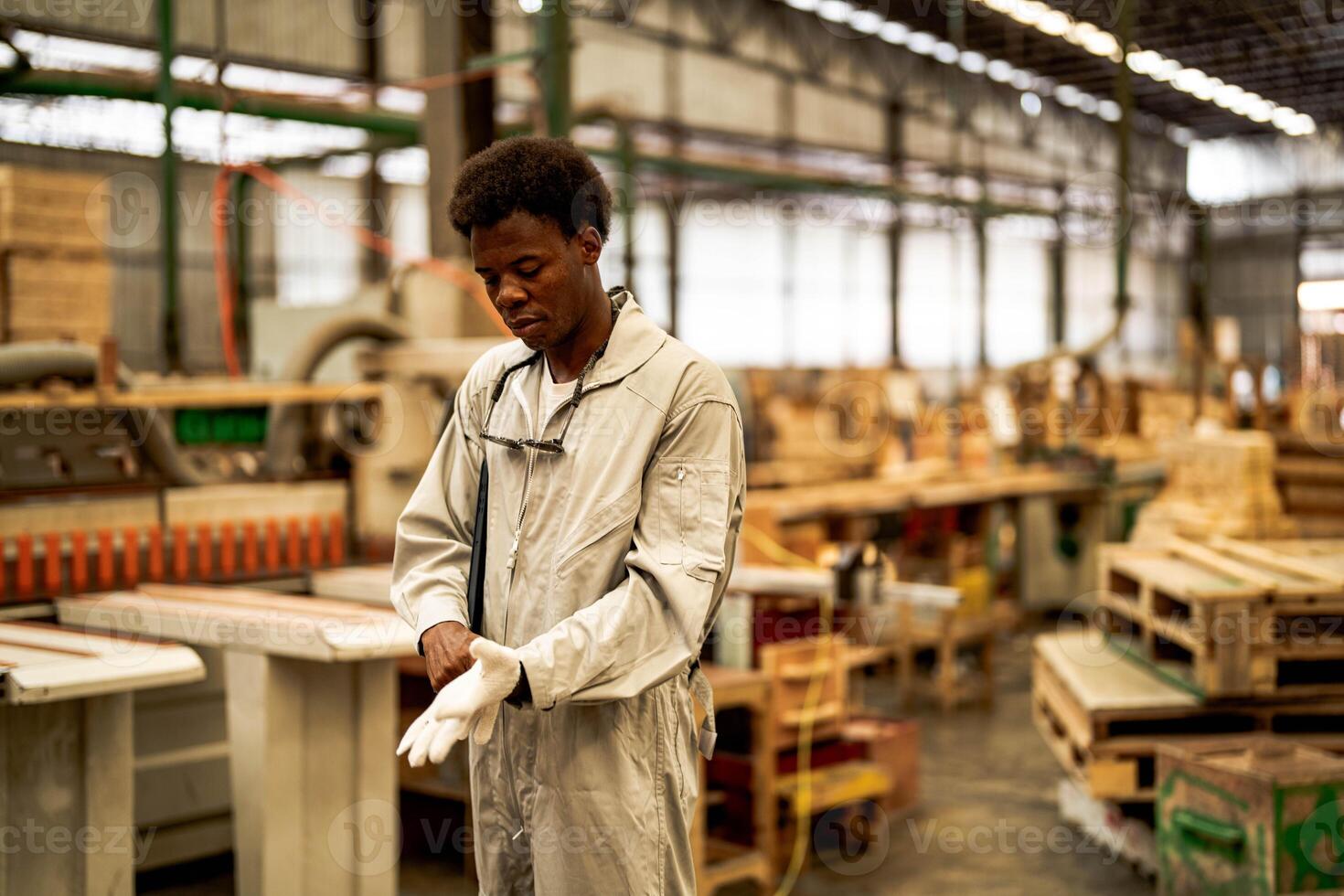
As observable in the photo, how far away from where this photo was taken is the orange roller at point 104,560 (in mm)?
3725

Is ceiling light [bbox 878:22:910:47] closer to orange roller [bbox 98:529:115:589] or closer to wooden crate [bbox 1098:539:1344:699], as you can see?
wooden crate [bbox 1098:539:1344:699]

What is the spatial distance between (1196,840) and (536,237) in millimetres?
2851

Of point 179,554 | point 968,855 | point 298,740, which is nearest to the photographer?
point 298,740

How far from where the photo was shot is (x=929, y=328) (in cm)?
2203

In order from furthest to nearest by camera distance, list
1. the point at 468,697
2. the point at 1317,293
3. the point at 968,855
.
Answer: the point at 1317,293
the point at 968,855
the point at 468,697

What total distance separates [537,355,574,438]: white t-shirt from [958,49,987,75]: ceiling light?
53.6ft

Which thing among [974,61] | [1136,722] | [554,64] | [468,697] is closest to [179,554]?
[554,64]

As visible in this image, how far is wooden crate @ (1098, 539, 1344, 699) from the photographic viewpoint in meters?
3.92

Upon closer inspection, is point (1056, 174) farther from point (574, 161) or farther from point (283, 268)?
point (574, 161)

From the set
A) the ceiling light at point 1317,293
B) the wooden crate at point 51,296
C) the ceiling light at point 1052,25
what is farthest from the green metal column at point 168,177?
the ceiling light at point 1317,293

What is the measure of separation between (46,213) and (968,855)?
4616 millimetres

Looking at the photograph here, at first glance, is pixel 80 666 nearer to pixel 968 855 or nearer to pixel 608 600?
pixel 608 600

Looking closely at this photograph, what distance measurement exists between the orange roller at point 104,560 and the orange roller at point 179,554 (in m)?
0.19

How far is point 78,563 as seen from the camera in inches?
145
